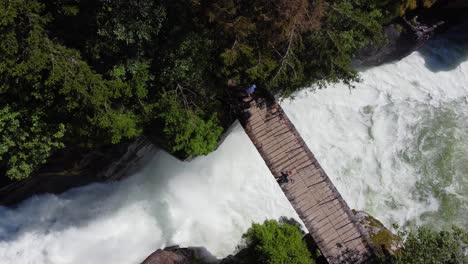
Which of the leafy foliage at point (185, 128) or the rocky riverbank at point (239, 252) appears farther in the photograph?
the rocky riverbank at point (239, 252)

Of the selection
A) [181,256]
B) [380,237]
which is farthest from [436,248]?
[181,256]

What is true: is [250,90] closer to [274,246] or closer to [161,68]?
[161,68]

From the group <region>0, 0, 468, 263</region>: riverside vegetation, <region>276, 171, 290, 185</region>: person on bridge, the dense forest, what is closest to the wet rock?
<region>0, 0, 468, 263</region>: riverside vegetation

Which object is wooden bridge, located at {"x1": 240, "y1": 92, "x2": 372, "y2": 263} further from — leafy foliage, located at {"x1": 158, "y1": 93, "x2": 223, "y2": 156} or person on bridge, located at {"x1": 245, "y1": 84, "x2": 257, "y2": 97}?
leafy foliage, located at {"x1": 158, "y1": 93, "x2": 223, "y2": 156}

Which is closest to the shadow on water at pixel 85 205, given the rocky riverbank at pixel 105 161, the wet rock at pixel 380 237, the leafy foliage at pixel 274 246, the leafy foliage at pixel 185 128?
the rocky riverbank at pixel 105 161

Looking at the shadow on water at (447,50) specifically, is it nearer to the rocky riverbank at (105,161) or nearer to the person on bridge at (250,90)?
the rocky riverbank at (105,161)
